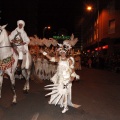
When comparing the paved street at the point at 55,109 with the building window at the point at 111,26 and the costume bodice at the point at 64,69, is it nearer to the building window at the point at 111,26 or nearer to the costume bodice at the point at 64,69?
the costume bodice at the point at 64,69

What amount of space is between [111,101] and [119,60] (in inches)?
643

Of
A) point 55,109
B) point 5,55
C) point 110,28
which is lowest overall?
point 55,109

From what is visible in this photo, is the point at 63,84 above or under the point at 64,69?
under

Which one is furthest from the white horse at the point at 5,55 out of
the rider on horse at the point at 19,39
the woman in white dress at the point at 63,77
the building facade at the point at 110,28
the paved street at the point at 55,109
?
the building facade at the point at 110,28

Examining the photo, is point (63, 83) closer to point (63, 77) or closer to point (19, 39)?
point (63, 77)

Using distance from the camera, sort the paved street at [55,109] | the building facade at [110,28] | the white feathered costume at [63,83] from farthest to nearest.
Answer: the building facade at [110,28], the white feathered costume at [63,83], the paved street at [55,109]

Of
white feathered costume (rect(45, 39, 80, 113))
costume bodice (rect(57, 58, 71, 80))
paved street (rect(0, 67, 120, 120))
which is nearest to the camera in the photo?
paved street (rect(0, 67, 120, 120))

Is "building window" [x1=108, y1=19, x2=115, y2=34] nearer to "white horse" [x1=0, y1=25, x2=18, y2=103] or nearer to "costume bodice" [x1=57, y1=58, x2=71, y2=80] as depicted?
"white horse" [x1=0, y1=25, x2=18, y2=103]

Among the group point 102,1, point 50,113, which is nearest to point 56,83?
point 50,113

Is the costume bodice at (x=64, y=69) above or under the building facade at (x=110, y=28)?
under

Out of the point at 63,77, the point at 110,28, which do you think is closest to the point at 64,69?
the point at 63,77

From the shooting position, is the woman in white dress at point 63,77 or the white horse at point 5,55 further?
the white horse at point 5,55

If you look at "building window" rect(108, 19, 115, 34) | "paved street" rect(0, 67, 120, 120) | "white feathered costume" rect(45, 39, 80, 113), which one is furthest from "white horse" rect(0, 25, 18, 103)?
"building window" rect(108, 19, 115, 34)

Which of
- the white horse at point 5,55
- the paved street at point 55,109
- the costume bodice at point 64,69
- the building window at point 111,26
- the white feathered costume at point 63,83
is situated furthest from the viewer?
the building window at point 111,26
